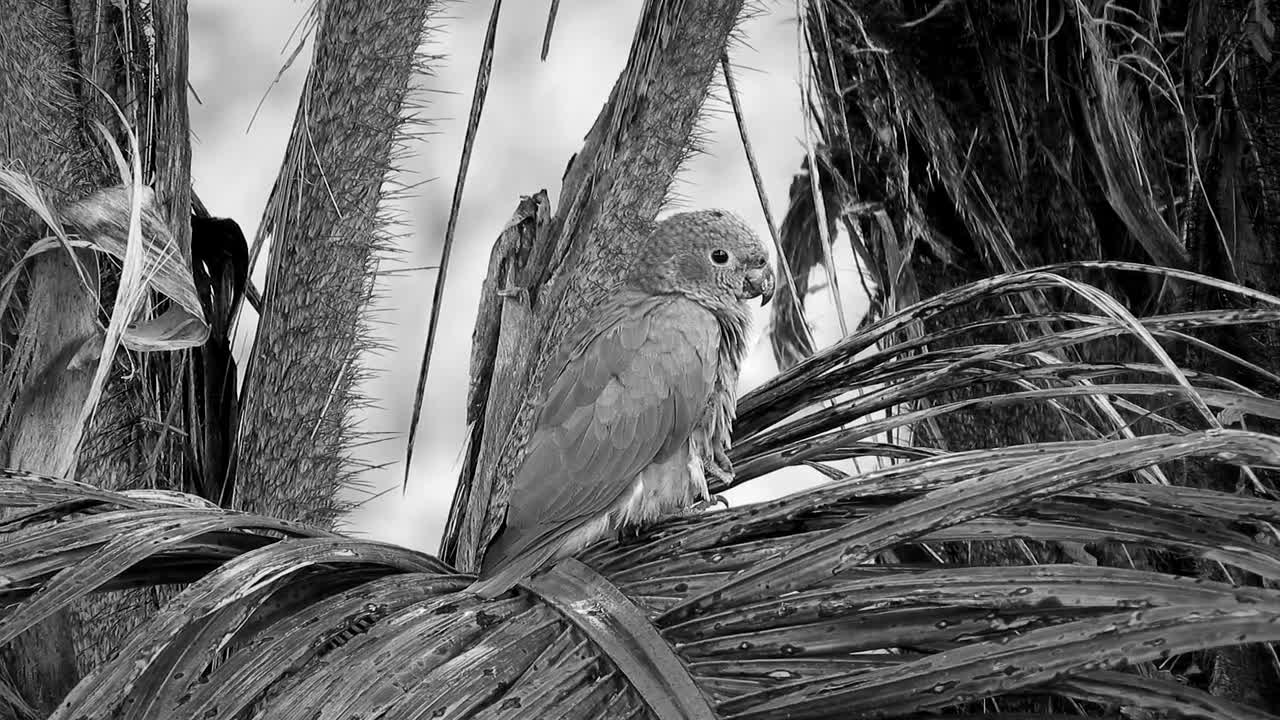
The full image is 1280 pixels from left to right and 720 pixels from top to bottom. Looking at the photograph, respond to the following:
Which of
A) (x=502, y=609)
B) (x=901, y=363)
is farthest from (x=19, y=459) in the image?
(x=901, y=363)

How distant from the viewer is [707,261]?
2896mm

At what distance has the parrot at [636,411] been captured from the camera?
2387mm

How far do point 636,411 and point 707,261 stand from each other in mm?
Result: 589

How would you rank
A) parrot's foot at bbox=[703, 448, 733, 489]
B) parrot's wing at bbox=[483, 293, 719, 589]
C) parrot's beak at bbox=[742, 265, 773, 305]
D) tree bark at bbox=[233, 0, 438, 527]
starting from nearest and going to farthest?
parrot's wing at bbox=[483, 293, 719, 589]
parrot's foot at bbox=[703, 448, 733, 489]
tree bark at bbox=[233, 0, 438, 527]
parrot's beak at bbox=[742, 265, 773, 305]

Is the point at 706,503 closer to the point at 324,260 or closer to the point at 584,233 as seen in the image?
the point at 584,233

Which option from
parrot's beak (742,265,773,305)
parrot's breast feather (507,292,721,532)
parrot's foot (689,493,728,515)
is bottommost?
parrot's foot (689,493,728,515)

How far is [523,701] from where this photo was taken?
1358 millimetres

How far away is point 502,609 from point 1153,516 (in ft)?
2.99

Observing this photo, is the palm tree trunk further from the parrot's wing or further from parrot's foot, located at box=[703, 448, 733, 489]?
parrot's foot, located at box=[703, 448, 733, 489]

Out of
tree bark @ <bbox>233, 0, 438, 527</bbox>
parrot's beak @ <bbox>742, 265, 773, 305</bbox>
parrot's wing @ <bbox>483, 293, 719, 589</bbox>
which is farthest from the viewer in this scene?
parrot's beak @ <bbox>742, 265, 773, 305</bbox>

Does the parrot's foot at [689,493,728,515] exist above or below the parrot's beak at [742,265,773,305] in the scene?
below

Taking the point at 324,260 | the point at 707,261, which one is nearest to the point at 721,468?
the point at 707,261

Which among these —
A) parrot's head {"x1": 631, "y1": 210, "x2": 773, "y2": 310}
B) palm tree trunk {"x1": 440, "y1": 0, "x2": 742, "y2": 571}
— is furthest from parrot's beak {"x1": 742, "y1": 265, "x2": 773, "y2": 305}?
palm tree trunk {"x1": 440, "y1": 0, "x2": 742, "y2": 571}

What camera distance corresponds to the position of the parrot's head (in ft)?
9.38
